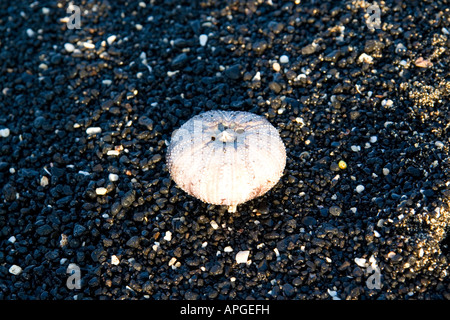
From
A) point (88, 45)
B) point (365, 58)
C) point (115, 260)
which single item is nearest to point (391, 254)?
point (365, 58)

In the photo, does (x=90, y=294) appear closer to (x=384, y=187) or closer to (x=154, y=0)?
(x=384, y=187)

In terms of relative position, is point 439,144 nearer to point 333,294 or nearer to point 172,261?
point 333,294

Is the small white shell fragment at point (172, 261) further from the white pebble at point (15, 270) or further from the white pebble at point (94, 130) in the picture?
the white pebble at point (94, 130)

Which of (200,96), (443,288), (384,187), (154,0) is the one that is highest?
(154,0)

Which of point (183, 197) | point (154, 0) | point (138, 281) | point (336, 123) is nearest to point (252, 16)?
point (154, 0)

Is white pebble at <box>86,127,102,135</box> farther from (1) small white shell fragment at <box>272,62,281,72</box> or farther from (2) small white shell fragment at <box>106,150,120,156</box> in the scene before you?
(1) small white shell fragment at <box>272,62,281,72</box>

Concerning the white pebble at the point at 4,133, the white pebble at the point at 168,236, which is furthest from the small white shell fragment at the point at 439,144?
the white pebble at the point at 4,133

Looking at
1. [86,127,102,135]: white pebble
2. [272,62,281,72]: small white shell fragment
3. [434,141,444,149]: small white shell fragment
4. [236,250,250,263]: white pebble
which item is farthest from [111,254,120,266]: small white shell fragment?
[434,141,444,149]: small white shell fragment
